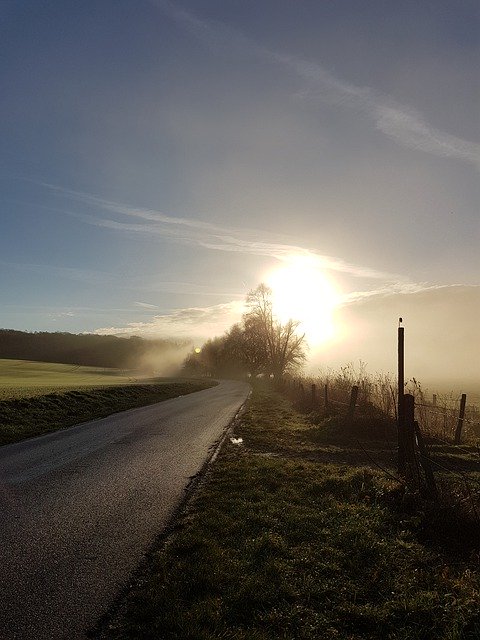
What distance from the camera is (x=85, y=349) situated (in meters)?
174

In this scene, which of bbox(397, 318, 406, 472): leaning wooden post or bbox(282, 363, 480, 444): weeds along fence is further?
bbox(282, 363, 480, 444): weeds along fence

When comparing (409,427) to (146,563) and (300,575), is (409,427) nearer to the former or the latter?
(300,575)

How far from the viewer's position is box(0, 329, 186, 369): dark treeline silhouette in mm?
150250

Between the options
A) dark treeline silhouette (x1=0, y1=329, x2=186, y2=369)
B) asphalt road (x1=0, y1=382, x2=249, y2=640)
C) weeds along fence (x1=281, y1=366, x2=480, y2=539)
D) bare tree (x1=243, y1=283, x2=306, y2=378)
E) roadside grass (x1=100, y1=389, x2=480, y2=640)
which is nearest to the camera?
roadside grass (x1=100, y1=389, x2=480, y2=640)

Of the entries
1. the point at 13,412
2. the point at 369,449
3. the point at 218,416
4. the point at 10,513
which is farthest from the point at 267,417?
the point at 10,513

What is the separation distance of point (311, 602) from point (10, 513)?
5.55 m

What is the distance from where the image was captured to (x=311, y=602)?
16.3 ft

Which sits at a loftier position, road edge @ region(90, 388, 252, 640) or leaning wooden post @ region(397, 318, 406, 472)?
leaning wooden post @ region(397, 318, 406, 472)

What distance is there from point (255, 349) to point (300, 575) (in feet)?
224

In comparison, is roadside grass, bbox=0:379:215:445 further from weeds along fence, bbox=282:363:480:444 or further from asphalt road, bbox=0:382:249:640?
weeds along fence, bbox=282:363:480:444

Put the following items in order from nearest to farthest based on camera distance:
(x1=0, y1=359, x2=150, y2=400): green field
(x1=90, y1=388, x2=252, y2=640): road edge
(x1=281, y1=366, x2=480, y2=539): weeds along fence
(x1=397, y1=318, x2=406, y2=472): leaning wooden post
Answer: (x1=90, y1=388, x2=252, y2=640): road edge → (x1=281, y1=366, x2=480, y2=539): weeds along fence → (x1=397, y1=318, x2=406, y2=472): leaning wooden post → (x1=0, y1=359, x2=150, y2=400): green field

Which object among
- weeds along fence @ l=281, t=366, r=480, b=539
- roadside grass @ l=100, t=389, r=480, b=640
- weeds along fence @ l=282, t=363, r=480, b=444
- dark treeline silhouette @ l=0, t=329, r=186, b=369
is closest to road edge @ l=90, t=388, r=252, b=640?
roadside grass @ l=100, t=389, r=480, b=640

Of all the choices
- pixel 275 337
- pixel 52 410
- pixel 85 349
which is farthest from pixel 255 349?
pixel 85 349

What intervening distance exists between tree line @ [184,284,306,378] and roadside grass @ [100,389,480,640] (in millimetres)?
49505
